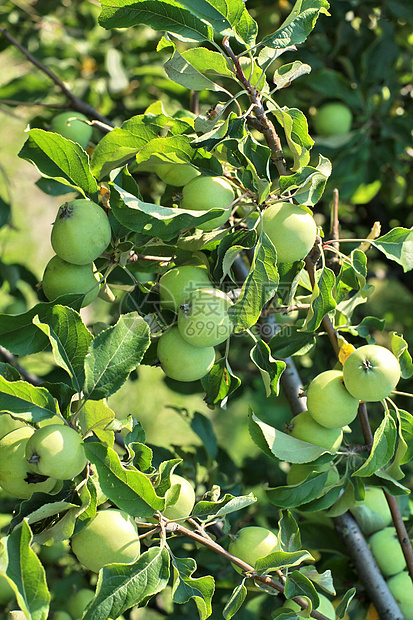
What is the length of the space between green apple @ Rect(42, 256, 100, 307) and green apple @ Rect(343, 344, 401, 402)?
1.49ft

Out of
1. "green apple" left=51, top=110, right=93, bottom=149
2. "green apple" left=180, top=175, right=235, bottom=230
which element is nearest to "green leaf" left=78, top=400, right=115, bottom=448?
"green apple" left=180, top=175, right=235, bottom=230

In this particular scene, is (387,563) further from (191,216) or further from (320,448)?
(191,216)

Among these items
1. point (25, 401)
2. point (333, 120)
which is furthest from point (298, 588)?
point (333, 120)

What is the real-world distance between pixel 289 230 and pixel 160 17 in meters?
0.40

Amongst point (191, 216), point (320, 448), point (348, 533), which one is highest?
point (191, 216)

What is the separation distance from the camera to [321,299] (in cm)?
89

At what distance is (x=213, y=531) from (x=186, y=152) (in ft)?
2.68

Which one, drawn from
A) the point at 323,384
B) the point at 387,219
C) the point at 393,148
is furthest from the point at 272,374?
the point at 387,219

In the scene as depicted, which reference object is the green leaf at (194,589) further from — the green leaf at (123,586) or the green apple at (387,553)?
the green apple at (387,553)

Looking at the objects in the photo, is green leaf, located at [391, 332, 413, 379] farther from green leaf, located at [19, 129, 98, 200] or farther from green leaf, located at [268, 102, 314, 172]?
green leaf, located at [19, 129, 98, 200]

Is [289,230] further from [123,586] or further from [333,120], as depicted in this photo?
[333,120]

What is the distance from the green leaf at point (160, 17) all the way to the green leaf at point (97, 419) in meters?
0.59

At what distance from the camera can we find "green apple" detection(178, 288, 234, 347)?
83 centimetres

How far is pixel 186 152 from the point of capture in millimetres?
867
